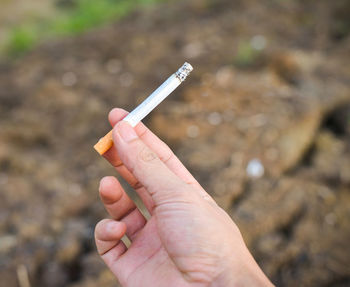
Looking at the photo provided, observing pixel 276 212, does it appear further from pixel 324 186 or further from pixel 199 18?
pixel 199 18

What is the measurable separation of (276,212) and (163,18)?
9.62 ft

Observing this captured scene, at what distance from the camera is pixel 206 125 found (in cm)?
275

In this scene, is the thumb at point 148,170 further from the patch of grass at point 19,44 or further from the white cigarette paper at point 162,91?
the patch of grass at point 19,44

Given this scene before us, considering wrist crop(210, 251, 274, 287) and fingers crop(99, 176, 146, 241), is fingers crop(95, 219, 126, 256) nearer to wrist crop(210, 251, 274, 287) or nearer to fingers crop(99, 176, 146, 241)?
fingers crop(99, 176, 146, 241)

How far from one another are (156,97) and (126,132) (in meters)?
0.16

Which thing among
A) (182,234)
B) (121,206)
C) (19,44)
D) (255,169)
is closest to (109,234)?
(121,206)

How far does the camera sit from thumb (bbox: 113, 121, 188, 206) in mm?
1167

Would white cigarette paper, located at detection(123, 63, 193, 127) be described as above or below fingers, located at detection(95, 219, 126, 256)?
above

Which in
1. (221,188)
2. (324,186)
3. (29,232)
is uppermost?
(29,232)

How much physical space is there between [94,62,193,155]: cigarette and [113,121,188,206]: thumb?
78mm

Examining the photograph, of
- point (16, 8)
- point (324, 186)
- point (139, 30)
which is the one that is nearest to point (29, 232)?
point (324, 186)

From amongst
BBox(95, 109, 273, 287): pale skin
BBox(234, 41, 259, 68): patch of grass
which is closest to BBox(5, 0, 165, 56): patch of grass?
BBox(234, 41, 259, 68): patch of grass

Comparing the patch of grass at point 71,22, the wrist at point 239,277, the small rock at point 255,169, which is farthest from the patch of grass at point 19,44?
the wrist at point 239,277

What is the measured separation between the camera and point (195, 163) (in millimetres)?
2461
